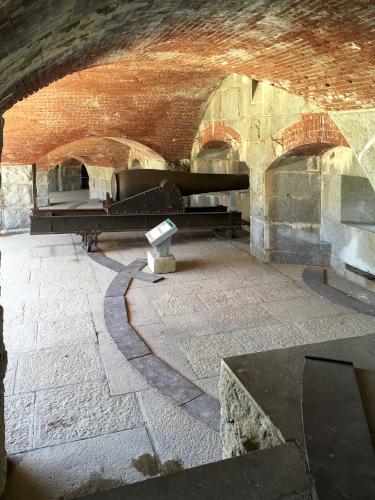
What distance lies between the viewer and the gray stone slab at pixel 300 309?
512 centimetres

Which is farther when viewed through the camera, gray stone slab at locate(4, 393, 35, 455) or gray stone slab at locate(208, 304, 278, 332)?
gray stone slab at locate(208, 304, 278, 332)

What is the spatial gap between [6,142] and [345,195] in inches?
270

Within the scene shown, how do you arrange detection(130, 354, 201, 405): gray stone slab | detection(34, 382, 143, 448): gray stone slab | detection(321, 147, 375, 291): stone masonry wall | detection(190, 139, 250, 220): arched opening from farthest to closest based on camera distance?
detection(190, 139, 250, 220): arched opening
detection(321, 147, 375, 291): stone masonry wall
detection(130, 354, 201, 405): gray stone slab
detection(34, 382, 143, 448): gray stone slab

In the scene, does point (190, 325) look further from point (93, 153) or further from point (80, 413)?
point (93, 153)

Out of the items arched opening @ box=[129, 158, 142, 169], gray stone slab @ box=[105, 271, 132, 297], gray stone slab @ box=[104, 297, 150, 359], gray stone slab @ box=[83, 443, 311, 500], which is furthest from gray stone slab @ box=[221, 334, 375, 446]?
arched opening @ box=[129, 158, 142, 169]

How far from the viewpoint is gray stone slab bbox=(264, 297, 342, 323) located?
5117 millimetres

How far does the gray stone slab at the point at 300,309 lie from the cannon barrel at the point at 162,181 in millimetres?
3642

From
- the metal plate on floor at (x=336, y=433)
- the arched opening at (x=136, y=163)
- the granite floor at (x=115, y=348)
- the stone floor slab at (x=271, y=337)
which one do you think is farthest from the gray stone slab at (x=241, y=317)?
the arched opening at (x=136, y=163)

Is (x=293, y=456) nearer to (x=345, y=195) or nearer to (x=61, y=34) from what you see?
(x=61, y=34)

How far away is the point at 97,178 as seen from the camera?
16.0 metres

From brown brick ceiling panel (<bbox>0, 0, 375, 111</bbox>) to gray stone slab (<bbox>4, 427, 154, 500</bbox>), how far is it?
86.7 inches

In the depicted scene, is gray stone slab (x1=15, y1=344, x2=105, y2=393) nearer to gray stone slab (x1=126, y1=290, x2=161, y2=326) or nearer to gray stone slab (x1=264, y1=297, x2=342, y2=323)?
gray stone slab (x1=126, y1=290, x2=161, y2=326)

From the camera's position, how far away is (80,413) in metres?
3.29

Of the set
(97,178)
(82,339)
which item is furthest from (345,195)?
(97,178)
